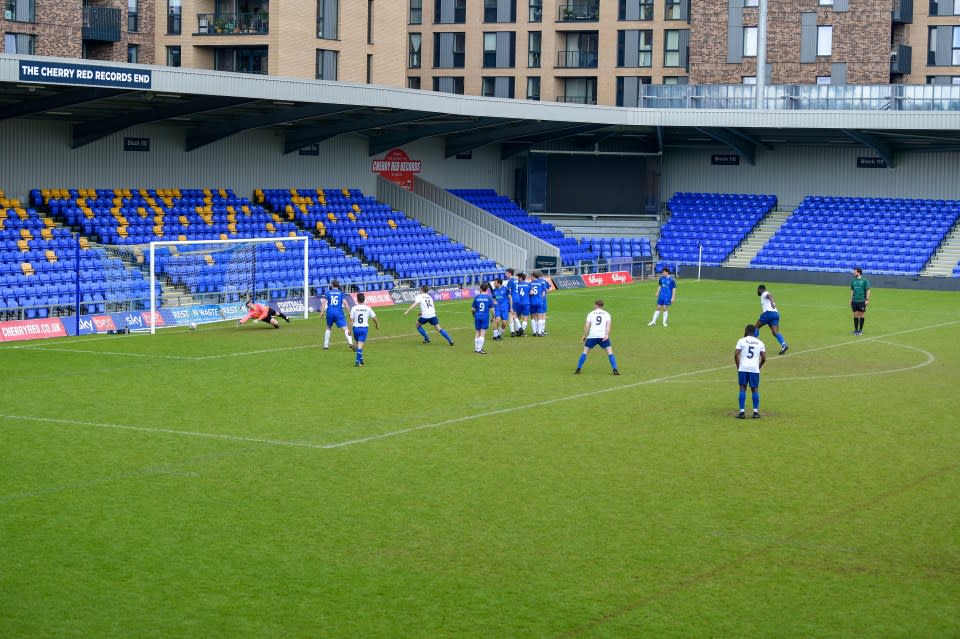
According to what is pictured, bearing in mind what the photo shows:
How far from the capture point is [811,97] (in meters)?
58.8

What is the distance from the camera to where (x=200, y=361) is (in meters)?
30.4

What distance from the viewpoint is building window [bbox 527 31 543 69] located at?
8819cm

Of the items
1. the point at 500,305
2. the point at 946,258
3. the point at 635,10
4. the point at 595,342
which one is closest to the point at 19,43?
the point at 635,10

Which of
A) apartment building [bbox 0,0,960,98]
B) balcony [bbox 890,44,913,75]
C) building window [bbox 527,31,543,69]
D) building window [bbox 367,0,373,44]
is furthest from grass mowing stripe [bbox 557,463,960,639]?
building window [bbox 527,31,543,69]

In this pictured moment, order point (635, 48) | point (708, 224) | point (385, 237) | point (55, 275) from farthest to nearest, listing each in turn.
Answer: point (635, 48) → point (708, 224) → point (385, 237) → point (55, 275)

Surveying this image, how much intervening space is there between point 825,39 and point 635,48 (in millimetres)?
16222

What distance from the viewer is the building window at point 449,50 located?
302ft

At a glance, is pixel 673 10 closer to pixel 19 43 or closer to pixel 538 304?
pixel 19 43

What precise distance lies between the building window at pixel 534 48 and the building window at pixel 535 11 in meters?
0.95

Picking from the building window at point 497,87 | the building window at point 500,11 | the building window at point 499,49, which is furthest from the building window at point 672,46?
the building window at point 497,87

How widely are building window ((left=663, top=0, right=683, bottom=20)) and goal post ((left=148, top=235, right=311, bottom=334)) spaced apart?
4668cm

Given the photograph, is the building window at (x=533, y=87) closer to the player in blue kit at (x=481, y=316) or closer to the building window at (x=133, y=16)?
the building window at (x=133, y=16)

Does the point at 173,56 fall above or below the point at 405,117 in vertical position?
above

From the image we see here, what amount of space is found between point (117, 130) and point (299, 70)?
20.7 m
